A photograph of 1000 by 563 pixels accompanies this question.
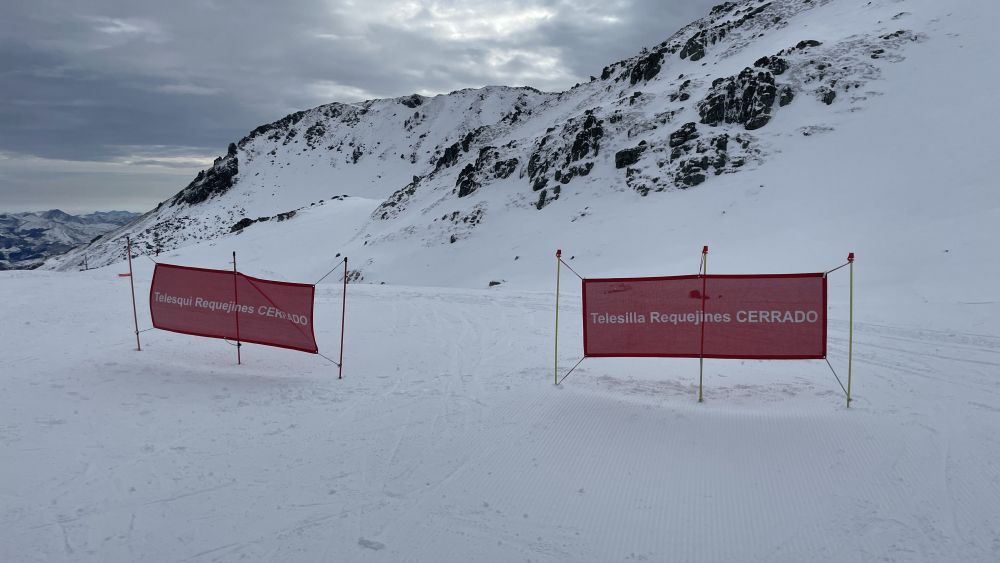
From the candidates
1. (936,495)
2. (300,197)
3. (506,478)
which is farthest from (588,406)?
(300,197)

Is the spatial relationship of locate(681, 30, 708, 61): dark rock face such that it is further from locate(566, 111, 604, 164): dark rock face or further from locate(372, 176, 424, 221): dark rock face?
locate(372, 176, 424, 221): dark rock face

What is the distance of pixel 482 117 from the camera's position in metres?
119

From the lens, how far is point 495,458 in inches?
265

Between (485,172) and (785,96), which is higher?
(785,96)

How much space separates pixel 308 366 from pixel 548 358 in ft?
15.6

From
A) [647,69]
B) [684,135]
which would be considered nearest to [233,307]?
[684,135]

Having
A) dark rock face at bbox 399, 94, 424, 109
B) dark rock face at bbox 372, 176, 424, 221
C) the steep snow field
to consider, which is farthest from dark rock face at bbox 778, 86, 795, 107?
dark rock face at bbox 399, 94, 424, 109

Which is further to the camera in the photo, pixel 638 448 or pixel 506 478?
pixel 638 448

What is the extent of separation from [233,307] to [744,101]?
105 ft

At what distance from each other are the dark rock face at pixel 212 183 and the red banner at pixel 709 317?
108 m

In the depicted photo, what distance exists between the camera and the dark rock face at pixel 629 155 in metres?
34.6

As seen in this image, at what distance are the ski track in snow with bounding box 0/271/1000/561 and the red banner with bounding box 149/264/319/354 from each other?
2.48 ft

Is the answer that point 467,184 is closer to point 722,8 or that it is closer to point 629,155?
point 629,155

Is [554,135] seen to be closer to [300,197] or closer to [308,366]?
[308,366]
